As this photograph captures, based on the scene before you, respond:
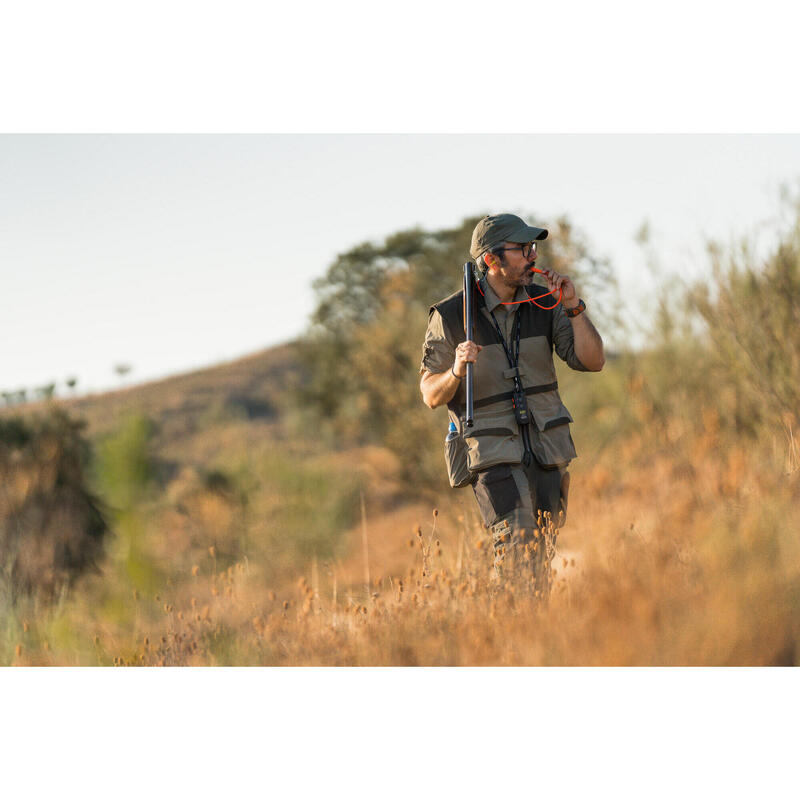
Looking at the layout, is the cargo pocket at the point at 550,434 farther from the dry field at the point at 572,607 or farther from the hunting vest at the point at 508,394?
the dry field at the point at 572,607

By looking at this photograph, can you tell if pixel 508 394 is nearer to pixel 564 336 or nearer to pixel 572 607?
pixel 564 336

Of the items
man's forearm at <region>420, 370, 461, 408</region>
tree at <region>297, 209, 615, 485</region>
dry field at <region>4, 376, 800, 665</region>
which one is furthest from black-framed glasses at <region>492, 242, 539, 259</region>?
tree at <region>297, 209, 615, 485</region>

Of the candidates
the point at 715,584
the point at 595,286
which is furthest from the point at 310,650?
the point at 595,286

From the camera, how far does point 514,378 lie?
379 cm

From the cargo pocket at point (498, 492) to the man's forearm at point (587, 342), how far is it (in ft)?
1.73

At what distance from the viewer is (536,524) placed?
369cm

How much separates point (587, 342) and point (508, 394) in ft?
1.23

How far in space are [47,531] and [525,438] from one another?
7.49 m

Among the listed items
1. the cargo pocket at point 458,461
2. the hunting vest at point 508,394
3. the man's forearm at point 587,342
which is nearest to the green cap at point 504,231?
the hunting vest at point 508,394

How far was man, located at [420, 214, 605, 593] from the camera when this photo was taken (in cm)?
366

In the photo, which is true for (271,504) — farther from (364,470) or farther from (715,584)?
(715,584)

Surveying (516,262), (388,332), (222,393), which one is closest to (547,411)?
(516,262)

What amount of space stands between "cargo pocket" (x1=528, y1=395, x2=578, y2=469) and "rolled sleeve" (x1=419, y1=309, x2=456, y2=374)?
14.5 inches

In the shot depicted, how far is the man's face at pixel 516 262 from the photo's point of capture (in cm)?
375
